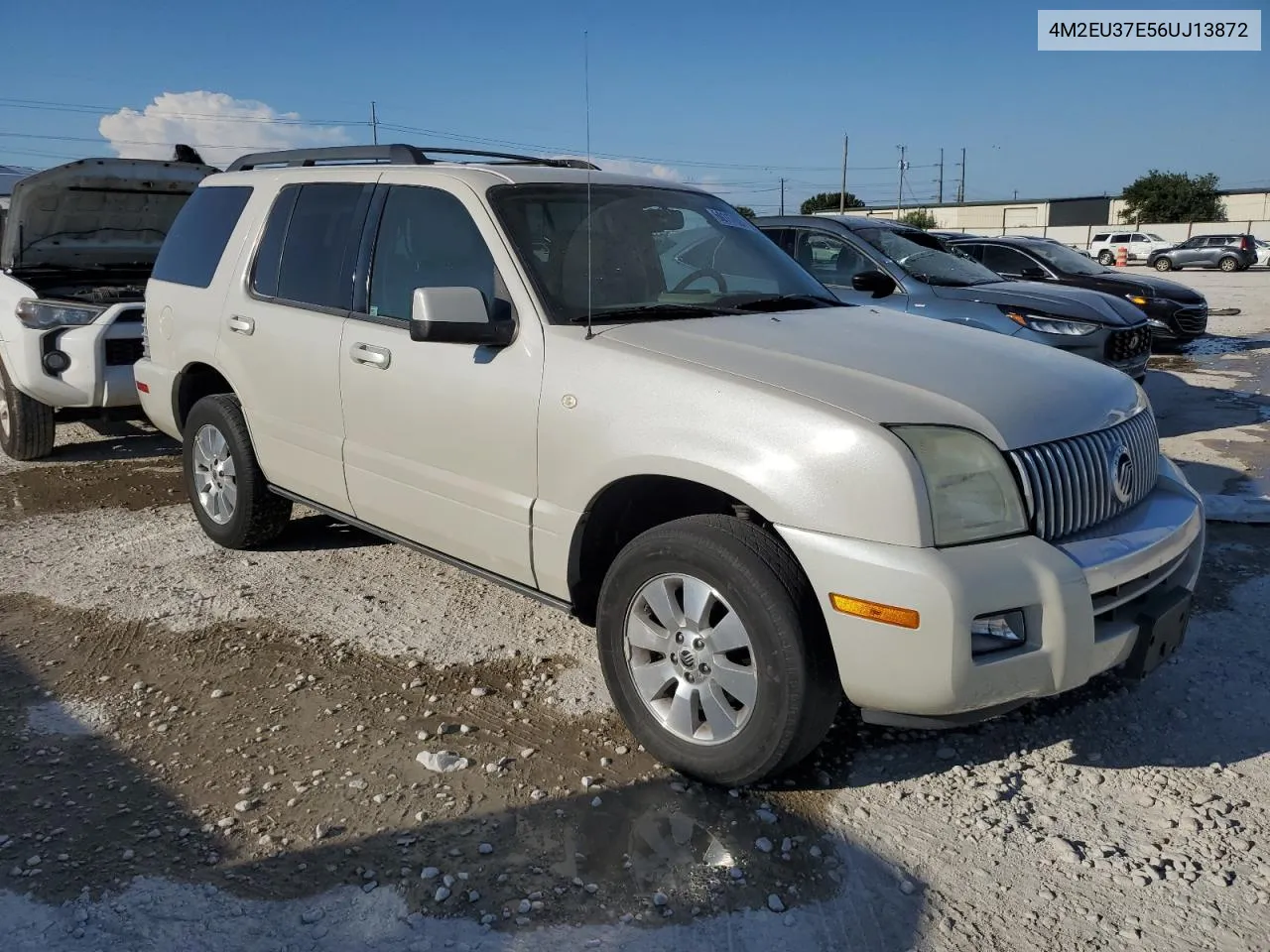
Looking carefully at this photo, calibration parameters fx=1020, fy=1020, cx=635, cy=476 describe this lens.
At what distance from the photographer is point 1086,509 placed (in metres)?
3.01

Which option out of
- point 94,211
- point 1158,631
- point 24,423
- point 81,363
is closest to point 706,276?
point 1158,631

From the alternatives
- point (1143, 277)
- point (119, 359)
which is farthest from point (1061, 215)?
point (119, 359)

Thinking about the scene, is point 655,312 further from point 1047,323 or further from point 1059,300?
point 1059,300

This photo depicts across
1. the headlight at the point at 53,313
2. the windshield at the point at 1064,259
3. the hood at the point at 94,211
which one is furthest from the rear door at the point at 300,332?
the windshield at the point at 1064,259

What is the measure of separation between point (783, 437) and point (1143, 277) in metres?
11.4

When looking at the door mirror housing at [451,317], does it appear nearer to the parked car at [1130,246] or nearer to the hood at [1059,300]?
the hood at [1059,300]

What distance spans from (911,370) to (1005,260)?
962cm

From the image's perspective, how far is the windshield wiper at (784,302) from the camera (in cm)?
395

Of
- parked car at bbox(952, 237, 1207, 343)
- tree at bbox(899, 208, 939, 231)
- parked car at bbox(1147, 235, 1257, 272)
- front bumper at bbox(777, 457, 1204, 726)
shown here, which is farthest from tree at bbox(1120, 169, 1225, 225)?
front bumper at bbox(777, 457, 1204, 726)

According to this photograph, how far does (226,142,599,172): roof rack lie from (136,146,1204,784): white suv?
35 mm

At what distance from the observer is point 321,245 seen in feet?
14.8

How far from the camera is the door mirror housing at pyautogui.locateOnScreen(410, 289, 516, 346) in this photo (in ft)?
11.1

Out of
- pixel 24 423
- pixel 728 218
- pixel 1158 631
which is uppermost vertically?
pixel 728 218

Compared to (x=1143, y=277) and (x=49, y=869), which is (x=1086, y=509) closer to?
(x=49, y=869)
